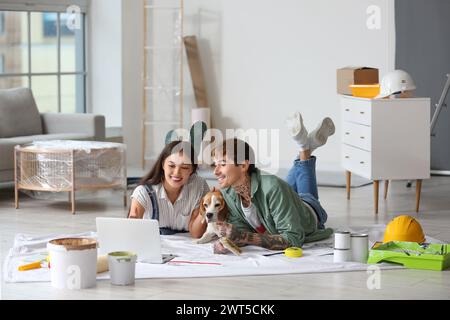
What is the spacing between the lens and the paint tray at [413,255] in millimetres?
4441

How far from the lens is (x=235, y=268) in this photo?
445cm

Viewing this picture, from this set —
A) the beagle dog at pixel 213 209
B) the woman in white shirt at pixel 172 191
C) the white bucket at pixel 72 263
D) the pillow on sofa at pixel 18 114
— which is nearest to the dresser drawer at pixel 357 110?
the woman in white shirt at pixel 172 191

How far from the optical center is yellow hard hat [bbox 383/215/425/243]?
195 inches

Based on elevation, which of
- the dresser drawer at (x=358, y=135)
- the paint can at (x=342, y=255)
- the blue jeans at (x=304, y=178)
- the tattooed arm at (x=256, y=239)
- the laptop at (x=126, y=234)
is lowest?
the paint can at (x=342, y=255)

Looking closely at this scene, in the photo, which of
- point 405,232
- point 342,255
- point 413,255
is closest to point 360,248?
A: point 342,255

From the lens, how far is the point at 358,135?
22.0 ft

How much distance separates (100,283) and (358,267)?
1.20 meters

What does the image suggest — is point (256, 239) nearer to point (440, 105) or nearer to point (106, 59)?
point (440, 105)

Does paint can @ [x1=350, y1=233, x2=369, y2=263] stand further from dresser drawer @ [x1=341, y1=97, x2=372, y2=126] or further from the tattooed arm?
dresser drawer @ [x1=341, y1=97, x2=372, y2=126]

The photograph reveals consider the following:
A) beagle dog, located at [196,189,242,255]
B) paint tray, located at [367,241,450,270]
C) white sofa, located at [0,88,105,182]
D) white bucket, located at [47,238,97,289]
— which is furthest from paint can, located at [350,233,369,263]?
white sofa, located at [0,88,105,182]

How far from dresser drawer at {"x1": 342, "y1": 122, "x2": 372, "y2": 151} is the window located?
3230 millimetres

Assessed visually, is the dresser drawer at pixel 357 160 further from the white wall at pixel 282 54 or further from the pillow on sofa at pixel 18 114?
the pillow on sofa at pixel 18 114

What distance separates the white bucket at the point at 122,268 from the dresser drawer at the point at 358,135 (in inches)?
107
